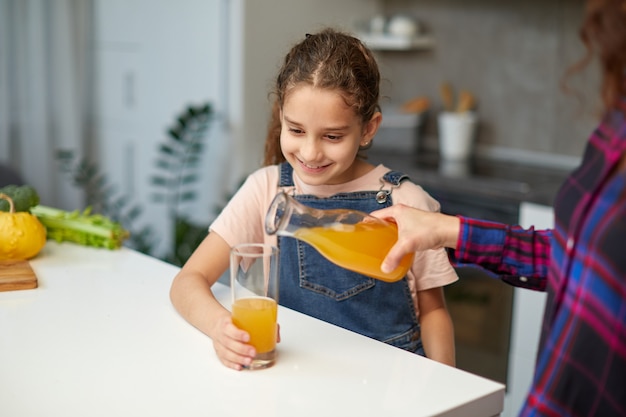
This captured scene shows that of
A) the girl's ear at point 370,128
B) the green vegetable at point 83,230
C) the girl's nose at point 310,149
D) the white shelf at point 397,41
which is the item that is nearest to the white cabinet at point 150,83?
the white shelf at point 397,41

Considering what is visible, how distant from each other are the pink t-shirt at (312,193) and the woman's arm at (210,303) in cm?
4

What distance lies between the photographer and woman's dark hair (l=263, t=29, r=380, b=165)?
59.3 inches

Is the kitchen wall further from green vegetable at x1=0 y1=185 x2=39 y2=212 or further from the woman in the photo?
the woman

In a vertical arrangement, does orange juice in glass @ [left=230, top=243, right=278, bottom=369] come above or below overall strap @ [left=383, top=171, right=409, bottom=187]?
below

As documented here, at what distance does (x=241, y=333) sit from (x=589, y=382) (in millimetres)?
487

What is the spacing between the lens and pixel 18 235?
166cm

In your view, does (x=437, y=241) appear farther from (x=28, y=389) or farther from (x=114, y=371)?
(x=28, y=389)

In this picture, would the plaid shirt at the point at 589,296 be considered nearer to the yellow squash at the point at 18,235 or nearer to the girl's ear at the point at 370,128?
the girl's ear at the point at 370,128

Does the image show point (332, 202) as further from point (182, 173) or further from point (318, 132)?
point (182, 173)

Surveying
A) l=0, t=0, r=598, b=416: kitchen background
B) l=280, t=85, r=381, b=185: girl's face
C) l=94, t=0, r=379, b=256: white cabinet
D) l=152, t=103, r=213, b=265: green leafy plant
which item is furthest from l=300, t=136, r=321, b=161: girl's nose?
l=152, t=103, r=213, b=265: green leafy plant

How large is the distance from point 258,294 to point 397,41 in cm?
234

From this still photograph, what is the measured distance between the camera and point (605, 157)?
3.08 feet

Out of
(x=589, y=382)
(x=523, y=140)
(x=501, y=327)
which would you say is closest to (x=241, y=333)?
(x=589, y=382)

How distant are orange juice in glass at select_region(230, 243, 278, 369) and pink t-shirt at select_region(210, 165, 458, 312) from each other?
0.40 m
